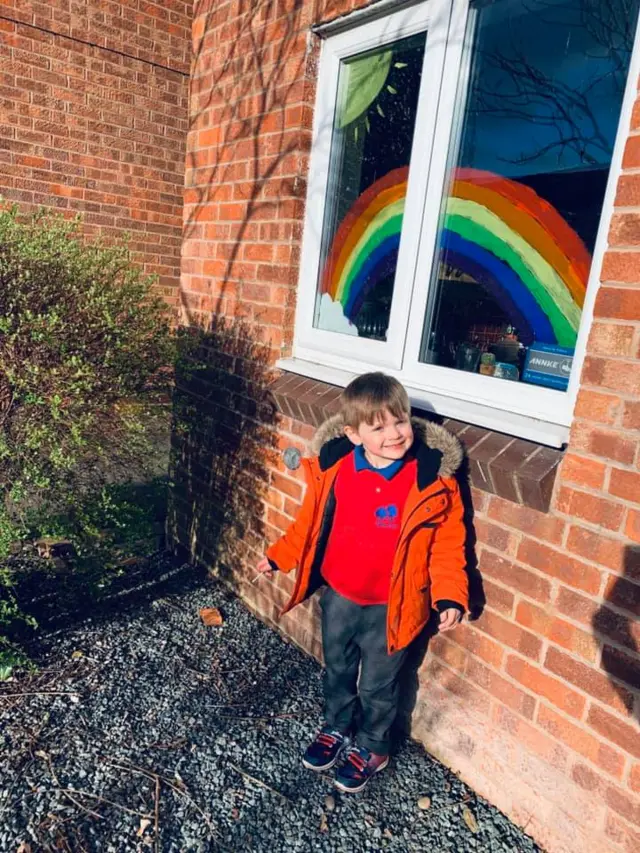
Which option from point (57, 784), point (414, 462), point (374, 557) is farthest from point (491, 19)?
point (57, 784)

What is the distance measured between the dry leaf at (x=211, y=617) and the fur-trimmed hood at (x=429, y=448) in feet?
5.22

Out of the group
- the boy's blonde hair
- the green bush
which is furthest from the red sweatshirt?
the green bush

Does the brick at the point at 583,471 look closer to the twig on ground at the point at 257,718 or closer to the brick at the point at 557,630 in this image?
the brick at the point at 557,630

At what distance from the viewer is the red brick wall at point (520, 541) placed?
2016 mm

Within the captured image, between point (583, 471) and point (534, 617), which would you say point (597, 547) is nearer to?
point (583, 471)

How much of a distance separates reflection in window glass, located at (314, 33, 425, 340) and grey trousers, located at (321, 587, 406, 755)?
133cm

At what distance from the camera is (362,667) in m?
2.66

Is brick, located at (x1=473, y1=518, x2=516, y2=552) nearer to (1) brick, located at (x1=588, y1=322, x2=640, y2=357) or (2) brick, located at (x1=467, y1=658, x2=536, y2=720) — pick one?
(2) brick, located at (x1=467, y1=658, x2=536, y2=720)

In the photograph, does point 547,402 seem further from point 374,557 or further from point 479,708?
point 479,708

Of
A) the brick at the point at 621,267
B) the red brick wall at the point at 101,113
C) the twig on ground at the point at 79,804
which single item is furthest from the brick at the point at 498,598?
the red brick wall at the point at 101,113

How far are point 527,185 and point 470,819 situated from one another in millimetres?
2495

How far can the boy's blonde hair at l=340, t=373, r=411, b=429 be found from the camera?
2318 millimetres

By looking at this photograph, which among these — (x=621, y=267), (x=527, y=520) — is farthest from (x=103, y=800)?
(x=621, y=267)

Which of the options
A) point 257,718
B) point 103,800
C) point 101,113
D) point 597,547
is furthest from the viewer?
point 101,113
